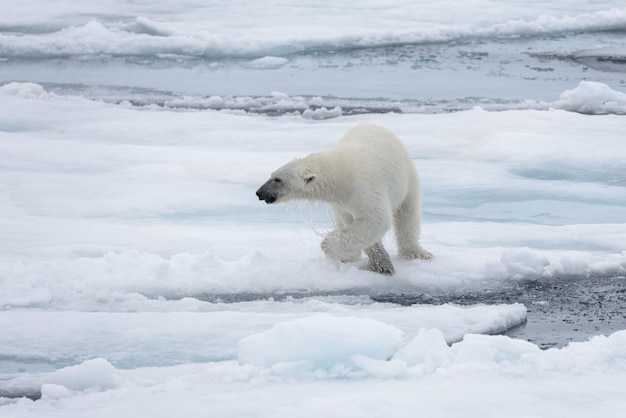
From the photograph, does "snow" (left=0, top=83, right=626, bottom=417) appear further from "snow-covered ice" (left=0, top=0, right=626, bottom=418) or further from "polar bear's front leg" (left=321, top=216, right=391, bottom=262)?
"polar bear's front leg" (left=321, top=216, right=391, bottom=262)

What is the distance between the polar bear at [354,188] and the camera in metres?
4.88

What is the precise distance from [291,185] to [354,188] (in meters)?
0.31

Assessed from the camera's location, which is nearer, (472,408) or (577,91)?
(472,408)

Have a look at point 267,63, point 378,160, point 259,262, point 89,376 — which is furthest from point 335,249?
point 267,63

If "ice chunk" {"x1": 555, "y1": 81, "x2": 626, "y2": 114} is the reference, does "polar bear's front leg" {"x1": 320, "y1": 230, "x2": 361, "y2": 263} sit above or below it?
below

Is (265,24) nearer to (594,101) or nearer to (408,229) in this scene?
(594,101)

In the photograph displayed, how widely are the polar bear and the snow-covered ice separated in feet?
0.55

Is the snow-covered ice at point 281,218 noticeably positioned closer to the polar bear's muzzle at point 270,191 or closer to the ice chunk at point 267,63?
the ice chunk at point 267,63

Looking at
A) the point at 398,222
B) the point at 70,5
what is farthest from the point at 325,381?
the point at 70,5

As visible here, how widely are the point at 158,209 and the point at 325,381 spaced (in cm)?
336

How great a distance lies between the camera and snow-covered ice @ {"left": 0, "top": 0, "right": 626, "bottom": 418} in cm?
333

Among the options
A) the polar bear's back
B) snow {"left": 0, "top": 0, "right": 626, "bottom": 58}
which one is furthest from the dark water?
snow {"left": 0, "top": 0, "right": 626, "bottom": 58}

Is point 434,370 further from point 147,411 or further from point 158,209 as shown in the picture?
point 158,209

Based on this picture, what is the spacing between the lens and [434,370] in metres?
3.39
